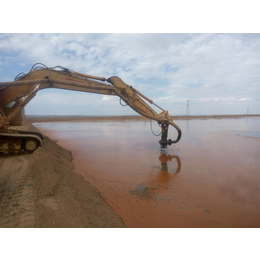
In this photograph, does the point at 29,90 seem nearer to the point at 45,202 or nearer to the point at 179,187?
the point at 45,202

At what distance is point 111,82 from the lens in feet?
29.9

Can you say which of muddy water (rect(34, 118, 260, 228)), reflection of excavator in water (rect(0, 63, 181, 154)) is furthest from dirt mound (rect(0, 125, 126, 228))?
reflection of excavator in water (rect(0, 63, 181, 154))

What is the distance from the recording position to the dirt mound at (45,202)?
123 inches

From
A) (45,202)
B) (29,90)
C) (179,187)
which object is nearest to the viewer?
(45,202)

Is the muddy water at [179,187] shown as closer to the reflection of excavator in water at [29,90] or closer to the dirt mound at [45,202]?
the dirt mound at [45,202]

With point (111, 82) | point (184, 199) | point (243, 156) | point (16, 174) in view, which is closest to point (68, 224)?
point (16, 174)

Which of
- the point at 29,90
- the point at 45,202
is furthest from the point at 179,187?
the point at 29,90

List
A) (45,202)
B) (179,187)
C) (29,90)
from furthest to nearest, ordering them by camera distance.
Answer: (29,90)
(179,187)
(45,202)

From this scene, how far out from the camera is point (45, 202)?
365 centimetres

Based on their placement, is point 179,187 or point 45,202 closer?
point 45,202

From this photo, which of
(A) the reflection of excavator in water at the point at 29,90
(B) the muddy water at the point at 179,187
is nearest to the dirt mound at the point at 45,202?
(B) the muddy water at the point at 179,187

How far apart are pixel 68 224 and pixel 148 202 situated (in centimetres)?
222

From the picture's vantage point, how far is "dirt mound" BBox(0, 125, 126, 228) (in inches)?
123

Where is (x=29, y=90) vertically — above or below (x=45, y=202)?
above
